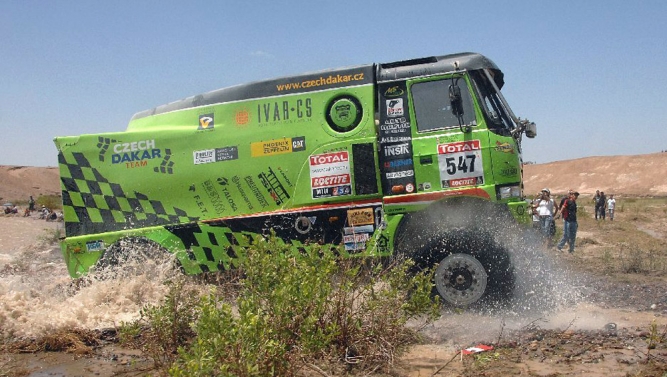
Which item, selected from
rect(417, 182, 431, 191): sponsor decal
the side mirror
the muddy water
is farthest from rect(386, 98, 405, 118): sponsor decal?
the muddy water

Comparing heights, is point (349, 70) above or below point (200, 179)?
above

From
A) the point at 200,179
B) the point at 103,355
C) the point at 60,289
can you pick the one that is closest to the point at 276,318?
the point at 103,355

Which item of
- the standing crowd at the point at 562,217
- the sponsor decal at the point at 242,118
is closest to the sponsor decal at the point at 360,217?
the sponsor decal at the point at 242,118

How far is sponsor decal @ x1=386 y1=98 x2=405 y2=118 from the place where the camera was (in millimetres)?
7387

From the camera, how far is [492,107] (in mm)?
7355

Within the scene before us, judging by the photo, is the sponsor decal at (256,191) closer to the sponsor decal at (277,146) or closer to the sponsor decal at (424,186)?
the sponsor decal at (277,146)

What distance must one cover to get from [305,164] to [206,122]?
5.33ft

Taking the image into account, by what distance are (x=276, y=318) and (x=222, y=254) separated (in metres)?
3.45

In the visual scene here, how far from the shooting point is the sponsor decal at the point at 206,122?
7.95 m

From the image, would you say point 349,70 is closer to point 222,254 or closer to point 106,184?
point 222,254

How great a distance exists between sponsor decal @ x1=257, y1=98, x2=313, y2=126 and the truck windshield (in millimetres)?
2233

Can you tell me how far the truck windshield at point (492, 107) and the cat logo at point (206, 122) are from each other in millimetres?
3619

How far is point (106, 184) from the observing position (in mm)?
8039

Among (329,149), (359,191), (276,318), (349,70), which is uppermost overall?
(349,70)
